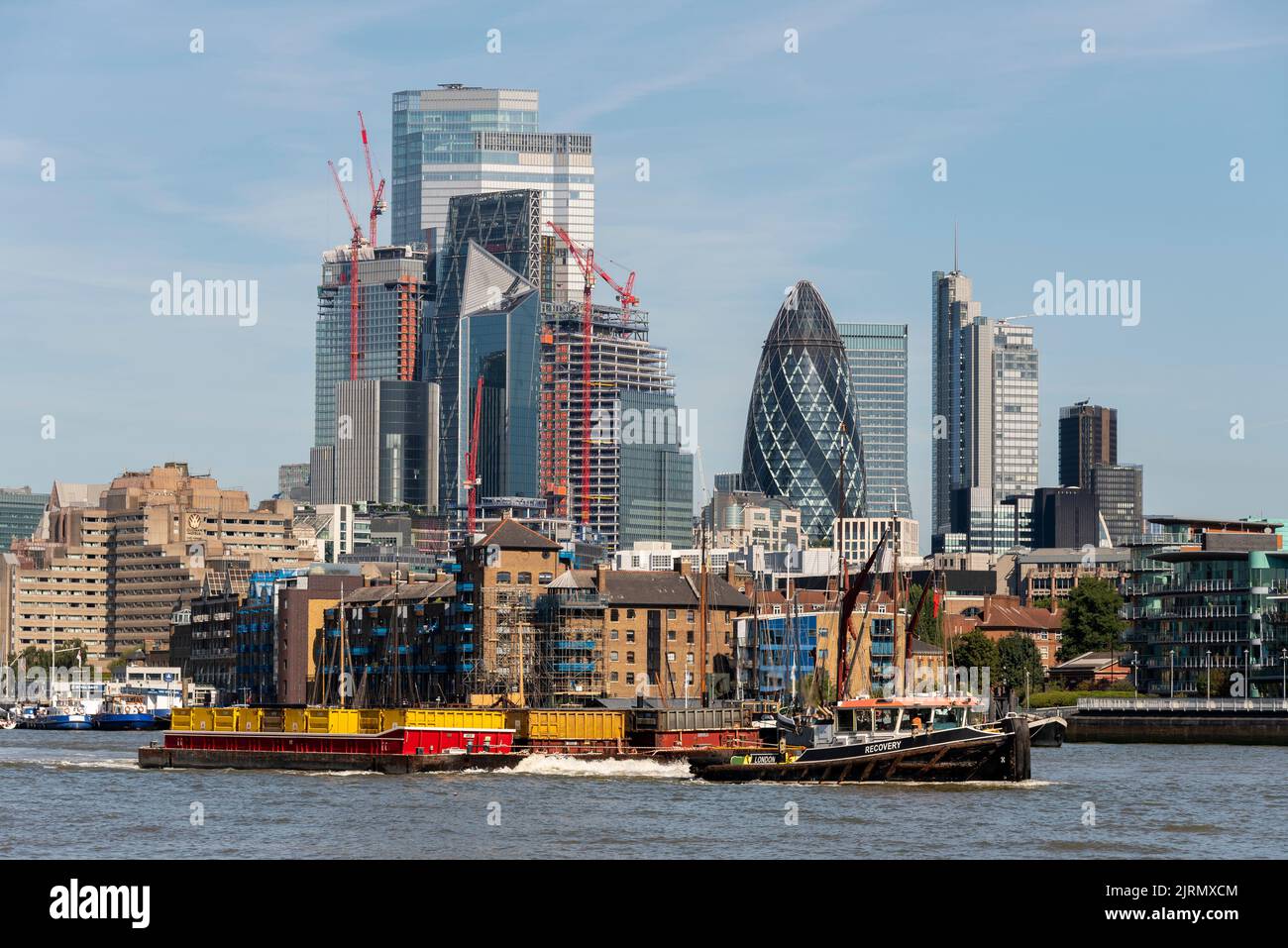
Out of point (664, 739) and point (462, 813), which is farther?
point (664, 739)

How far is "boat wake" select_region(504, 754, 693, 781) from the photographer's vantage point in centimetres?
11019

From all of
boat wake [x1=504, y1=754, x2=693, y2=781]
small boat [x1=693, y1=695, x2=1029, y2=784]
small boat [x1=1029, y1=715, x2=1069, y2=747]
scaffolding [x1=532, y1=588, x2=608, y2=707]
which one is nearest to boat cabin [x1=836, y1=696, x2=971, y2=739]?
small boat [x1=693, y1=695, x2=1029, y2=784]

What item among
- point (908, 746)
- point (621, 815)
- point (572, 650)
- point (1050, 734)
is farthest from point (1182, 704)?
point (621, 815)

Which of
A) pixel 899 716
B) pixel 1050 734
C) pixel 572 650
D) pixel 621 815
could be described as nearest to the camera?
pixel 621 815

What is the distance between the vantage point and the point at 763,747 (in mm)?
110125

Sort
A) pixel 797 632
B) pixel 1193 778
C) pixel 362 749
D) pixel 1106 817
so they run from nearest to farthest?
pixel 1106 817
pixel 1193 778
pixel 362 749
pixel 797 632

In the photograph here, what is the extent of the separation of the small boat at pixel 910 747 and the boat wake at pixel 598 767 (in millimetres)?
13744

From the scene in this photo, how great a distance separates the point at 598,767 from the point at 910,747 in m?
25.1

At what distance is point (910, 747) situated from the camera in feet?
306

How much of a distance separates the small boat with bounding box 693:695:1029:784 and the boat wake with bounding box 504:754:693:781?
541 inches

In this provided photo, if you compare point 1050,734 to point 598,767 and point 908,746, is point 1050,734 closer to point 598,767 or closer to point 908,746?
point 598,767
